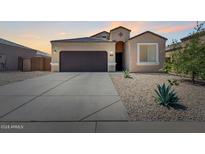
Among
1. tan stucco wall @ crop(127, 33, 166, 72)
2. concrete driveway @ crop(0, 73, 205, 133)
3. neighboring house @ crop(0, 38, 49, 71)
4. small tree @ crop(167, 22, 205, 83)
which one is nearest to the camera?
concrete driveway @ crop(0, 73, 205, 133)

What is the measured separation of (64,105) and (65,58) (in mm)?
18480

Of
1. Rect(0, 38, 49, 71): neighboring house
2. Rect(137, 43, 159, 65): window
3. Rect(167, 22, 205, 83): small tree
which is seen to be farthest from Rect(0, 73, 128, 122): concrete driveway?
Rect(0, 38, 49, 71): neighboring house

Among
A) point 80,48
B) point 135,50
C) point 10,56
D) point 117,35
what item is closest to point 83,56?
point 80,48

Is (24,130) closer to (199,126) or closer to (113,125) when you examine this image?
(113,125)

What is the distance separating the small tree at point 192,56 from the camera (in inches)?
456

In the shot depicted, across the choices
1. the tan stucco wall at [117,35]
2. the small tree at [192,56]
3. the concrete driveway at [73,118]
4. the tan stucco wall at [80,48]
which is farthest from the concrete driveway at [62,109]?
the tan stucco wall at [117,35]

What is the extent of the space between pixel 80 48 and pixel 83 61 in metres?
1.55

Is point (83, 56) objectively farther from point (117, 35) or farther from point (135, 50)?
point (135, 50)

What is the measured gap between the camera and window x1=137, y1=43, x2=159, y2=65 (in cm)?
2241

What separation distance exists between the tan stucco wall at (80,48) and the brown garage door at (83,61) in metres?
0.46

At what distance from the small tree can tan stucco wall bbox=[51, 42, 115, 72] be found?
12.2 meters

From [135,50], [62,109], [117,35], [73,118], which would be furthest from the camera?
[117,35]

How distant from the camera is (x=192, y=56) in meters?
12.0

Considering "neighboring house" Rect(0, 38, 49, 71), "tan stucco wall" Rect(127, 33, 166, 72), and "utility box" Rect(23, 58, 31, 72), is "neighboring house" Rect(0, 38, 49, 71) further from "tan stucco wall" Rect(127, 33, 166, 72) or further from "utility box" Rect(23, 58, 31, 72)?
"tan stucco wall" Rect(127, 33, 166, 72)
